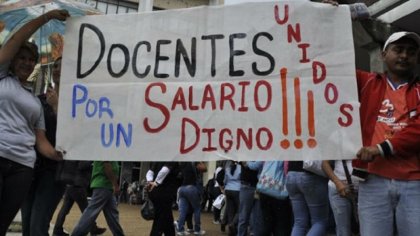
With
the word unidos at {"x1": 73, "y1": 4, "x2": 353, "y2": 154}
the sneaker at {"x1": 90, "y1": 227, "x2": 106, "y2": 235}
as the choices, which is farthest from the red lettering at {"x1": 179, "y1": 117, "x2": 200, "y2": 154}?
the sneaker at {"x1": 90, "y1": 227, "x2": 106, "y2": 235}

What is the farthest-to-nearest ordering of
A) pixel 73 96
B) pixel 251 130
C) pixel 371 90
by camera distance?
pixel 73 96 < pixel 251 130 < pixel 371 90

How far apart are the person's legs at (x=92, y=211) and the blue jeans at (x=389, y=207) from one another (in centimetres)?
404

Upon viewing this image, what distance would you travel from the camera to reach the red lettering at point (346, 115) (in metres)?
3.17

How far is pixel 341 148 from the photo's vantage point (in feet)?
10.3

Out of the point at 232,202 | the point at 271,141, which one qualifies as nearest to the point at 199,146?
the point at 271,141

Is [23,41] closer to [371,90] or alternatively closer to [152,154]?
[152,154]

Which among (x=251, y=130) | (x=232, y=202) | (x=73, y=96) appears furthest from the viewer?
(x=232, y=202)

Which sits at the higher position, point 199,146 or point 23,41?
point 23,41

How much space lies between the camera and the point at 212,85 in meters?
3.43

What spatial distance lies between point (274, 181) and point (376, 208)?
304cm

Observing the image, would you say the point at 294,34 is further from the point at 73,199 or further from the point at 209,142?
the point at 73,199

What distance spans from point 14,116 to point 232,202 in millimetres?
6415

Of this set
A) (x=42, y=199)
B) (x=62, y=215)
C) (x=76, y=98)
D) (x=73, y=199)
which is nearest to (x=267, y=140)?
(x=76, y=98)

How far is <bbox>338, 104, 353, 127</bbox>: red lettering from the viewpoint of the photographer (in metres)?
3.17
